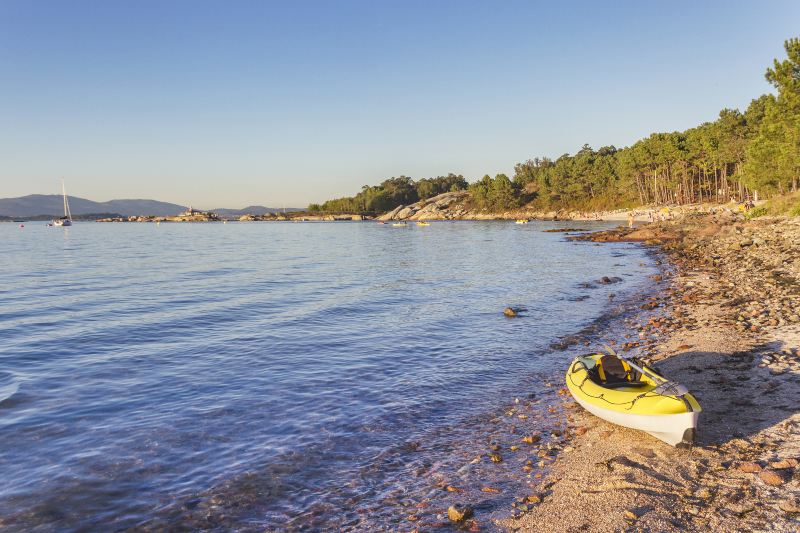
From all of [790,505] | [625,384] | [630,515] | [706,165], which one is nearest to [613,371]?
[625,384]

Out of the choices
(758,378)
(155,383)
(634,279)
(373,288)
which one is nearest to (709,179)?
(634,279)

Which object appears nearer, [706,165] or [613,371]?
[613,371]

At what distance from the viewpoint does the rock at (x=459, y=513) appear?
8219 mm

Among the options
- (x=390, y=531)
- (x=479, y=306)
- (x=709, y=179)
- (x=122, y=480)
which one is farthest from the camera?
(x=709, y=179)

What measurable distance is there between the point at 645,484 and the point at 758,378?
7.18 m

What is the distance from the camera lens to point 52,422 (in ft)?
44.1

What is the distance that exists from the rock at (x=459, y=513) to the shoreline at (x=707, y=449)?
0.66m

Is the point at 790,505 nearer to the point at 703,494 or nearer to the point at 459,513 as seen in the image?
the point at 703,494

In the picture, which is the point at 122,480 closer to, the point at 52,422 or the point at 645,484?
the point at 52,422

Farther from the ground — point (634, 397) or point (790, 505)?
point (634, 397)

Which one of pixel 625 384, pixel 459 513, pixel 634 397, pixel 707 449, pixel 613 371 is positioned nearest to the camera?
pixel 459 513

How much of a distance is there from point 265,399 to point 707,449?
456 inches

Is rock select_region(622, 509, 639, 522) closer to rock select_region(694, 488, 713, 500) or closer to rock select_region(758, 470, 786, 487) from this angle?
rock select_region(694, 488, 713, 500)

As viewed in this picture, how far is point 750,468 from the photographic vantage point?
29.3 feet
